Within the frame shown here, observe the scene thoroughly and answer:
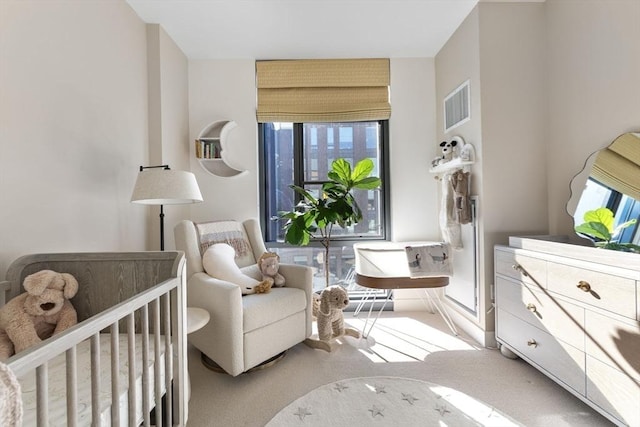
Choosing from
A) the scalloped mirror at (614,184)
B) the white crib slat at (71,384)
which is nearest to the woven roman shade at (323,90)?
the scalloped mirror at (614,184)

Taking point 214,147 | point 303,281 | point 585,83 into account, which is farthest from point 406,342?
point 214,147

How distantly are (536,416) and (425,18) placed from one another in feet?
8.71

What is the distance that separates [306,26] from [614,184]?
2325 millimetres

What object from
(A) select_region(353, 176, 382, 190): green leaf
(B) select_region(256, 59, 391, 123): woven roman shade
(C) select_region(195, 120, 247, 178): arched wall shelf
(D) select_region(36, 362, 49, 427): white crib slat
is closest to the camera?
(D) select_region(36, 362, 49, 427): white crib slat

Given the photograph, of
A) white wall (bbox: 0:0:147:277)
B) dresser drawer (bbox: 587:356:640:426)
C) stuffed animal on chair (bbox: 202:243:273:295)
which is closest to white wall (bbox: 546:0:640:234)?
dresser drawer (bbox: 587:356:640:426)

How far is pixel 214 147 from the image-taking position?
2.70m

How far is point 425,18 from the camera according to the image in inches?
88.3

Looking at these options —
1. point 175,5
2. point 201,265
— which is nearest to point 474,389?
point 201,265

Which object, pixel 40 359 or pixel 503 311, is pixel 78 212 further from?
pixel 503 311

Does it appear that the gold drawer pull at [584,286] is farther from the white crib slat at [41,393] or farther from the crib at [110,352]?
the white crib slat at [41,393]

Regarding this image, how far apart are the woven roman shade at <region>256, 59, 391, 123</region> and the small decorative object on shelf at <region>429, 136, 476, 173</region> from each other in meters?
0.70

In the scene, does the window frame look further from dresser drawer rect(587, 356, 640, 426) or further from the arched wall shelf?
dresser drawer rect(587, 356, 640, 426)

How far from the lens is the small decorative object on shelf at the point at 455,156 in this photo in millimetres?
2160

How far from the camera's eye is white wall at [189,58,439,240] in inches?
109
